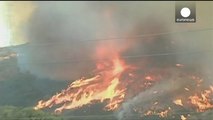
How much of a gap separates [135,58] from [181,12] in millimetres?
1044

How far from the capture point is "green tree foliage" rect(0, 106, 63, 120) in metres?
12.7

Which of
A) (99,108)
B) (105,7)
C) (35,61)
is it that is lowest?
(99,108)

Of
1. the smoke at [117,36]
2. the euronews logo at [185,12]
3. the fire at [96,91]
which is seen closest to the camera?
the euronews logo at [185,12]

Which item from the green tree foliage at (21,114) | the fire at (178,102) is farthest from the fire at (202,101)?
the green tree foliage at (21,114)

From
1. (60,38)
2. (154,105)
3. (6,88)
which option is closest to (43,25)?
(60,38)

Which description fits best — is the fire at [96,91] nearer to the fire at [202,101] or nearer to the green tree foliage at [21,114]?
the green tree foliage at [21,114]

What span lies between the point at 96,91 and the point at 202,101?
1705 mm

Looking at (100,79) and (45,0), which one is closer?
(45,0)

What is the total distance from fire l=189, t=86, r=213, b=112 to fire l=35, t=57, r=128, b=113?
116cm

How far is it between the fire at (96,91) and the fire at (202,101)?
116 cm

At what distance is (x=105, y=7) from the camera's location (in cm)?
1238

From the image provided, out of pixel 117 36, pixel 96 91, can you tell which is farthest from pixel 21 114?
pixel 117 36

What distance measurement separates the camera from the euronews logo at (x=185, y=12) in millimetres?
12195

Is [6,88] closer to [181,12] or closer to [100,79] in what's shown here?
[100,79]
